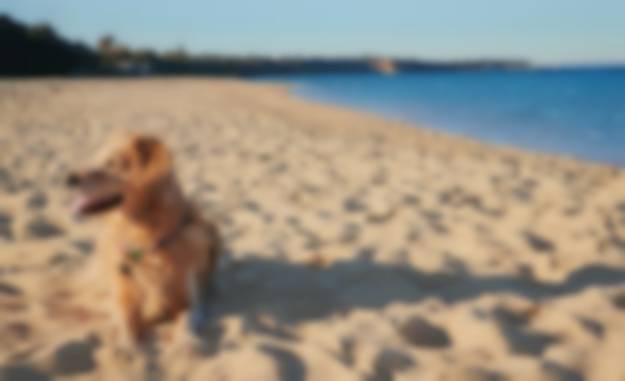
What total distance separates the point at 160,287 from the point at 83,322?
0.46m

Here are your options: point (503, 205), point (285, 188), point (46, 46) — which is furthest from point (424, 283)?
point (46, 46)

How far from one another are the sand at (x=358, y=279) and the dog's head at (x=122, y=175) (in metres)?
0.62

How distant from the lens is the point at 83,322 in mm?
2666

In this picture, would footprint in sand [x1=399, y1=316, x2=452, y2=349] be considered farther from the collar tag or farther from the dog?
the collar tag

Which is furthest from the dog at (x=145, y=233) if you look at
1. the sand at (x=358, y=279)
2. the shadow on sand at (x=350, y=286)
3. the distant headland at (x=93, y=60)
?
the distant headland at (x=93, y=60)

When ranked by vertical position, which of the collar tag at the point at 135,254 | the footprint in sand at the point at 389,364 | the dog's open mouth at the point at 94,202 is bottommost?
the footprint in sand at the point at 389,364

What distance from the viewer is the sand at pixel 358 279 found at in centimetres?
224

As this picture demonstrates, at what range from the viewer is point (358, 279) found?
3.17 metres

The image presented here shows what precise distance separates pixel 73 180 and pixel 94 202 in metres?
0.12

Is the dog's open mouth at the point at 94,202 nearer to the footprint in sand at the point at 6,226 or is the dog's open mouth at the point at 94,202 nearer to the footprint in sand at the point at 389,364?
the footprint in sand at the point at 389,364

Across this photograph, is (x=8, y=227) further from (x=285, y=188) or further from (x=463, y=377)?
(x=463, y=377)

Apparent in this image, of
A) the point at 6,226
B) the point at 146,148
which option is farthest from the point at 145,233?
the point at 6,226

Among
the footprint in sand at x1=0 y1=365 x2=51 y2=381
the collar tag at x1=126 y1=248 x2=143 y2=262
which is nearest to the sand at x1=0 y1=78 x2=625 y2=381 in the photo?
the footprint in sand at x1=0 y1=365 x2=51 y2=381

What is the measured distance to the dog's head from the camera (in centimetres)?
225
